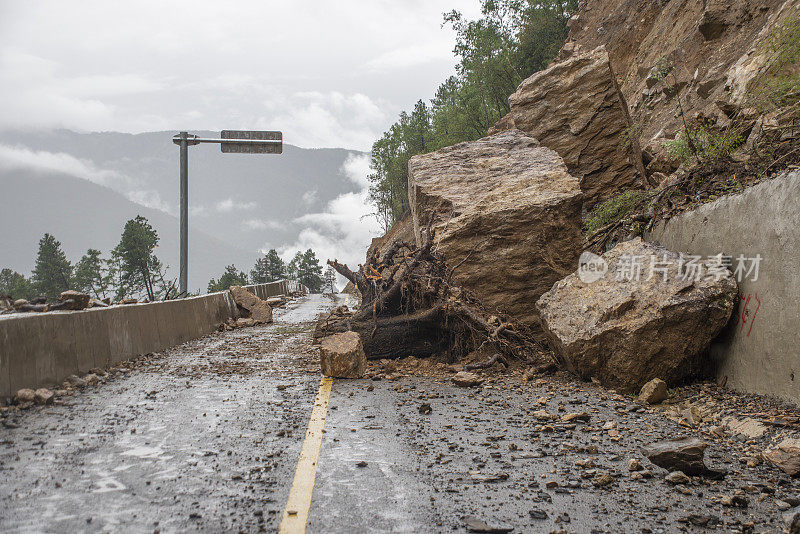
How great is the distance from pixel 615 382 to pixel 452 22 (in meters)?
37.0

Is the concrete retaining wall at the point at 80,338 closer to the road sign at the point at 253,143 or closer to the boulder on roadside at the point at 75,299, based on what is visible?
the boulder on roadside at the point at 75,299

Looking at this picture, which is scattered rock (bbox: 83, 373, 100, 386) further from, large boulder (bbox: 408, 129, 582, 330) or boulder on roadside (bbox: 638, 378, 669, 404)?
boulder on roadside (bbox: 638, 378, 669, 404)

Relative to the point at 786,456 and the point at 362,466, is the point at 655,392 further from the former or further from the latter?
the point at 362,466

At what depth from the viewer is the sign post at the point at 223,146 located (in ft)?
55.2

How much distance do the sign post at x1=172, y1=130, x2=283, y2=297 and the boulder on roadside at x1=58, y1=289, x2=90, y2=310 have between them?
957 cm

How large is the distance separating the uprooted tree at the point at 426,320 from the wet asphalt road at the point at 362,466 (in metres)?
1.71

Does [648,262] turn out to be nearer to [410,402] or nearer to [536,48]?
[410,402]

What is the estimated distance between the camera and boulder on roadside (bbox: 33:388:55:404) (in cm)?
526

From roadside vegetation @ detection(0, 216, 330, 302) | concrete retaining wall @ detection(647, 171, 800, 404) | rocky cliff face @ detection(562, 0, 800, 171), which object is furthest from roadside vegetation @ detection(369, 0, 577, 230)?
concrete retaining wall @ detection(647, 171, 800, 404)

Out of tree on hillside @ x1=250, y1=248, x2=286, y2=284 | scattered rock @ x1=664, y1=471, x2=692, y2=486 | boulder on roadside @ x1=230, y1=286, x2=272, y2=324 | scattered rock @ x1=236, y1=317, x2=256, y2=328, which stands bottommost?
scattered rock @ x1=664, y1=471, x2=692, y2=486

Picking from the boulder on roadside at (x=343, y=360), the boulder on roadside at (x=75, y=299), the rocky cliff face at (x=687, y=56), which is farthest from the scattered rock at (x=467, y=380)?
the rocky cliff face at (x=687, y=56)

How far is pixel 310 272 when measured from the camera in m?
70.2

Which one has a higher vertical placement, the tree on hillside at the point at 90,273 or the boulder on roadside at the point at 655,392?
the tree on hillside at the point at 90,273

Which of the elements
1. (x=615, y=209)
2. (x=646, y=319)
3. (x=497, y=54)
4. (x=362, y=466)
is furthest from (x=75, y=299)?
(x=497, y=54)
